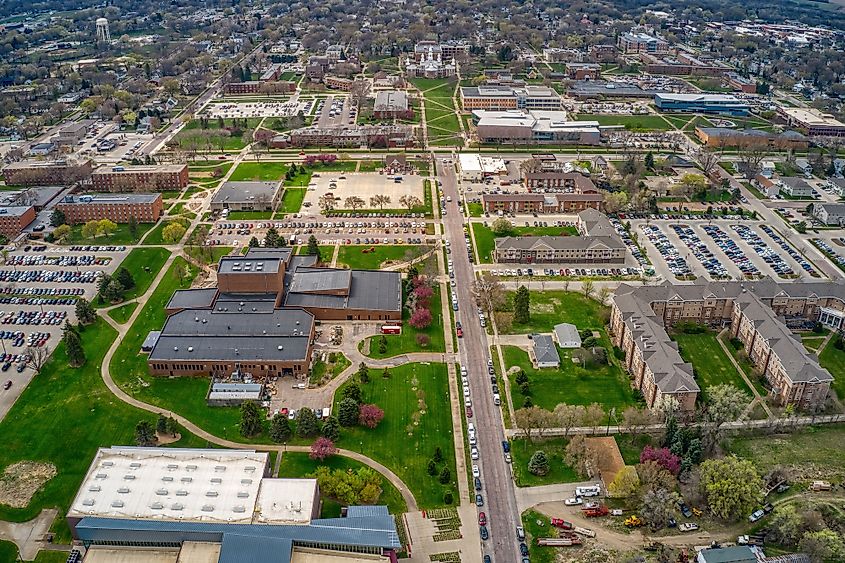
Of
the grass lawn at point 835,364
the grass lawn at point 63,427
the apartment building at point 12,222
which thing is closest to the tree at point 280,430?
the grass lawn at point 63,427

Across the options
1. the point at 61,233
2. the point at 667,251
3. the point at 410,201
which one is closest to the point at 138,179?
the point at 61,233

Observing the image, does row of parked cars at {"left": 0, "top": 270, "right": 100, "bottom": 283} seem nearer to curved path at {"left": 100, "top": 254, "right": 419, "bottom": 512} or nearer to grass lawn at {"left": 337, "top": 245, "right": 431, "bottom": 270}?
curved path at {"left": 100, "top": 254, "right": 419, "bottom": 512}

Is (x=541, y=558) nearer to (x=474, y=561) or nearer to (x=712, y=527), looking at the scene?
(x=474, y=561)

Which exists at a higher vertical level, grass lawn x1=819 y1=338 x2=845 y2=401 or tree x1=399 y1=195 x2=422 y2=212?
tree x1=399 y1=195 x2=422 y2=212

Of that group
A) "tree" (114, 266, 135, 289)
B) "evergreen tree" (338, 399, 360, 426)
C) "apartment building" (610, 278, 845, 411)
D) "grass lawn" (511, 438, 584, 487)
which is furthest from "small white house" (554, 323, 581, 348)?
"tree" (114, 266, 135, 289)

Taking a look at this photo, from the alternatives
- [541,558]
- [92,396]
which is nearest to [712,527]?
[541,558]

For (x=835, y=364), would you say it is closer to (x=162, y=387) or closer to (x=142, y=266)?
(x=162, y=387)
